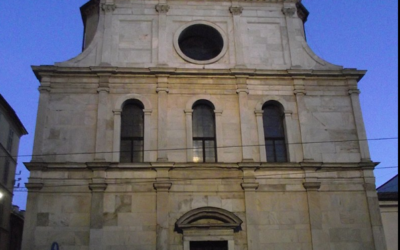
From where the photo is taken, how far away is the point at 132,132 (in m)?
17.2

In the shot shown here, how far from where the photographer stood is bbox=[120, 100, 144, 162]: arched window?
16.8m

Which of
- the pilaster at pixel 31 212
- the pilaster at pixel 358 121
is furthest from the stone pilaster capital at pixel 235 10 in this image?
the pilaster at pixel 31 212

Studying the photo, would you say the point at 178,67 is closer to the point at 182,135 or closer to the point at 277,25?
the point at 182,135

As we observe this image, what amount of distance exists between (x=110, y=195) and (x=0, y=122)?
16836 millimetres

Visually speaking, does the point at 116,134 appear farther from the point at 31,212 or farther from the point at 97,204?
the point at 31,212

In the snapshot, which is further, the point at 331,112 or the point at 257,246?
the point at 331,112

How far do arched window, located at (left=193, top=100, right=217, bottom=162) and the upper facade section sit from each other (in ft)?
5.82

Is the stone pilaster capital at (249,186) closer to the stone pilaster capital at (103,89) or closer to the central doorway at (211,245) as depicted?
the central doorway at (211,245)

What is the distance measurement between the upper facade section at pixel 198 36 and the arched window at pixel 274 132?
175 centimetres

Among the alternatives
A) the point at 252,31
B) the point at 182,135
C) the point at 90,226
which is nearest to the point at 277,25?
the point at 252,31

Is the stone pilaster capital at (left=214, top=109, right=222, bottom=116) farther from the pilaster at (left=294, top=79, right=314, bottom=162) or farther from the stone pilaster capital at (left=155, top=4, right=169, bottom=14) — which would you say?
the stone pilaster capital at (left=155, top=4, right=169, bottom=14)

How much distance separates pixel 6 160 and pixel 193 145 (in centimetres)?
1877

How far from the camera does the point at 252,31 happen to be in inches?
757

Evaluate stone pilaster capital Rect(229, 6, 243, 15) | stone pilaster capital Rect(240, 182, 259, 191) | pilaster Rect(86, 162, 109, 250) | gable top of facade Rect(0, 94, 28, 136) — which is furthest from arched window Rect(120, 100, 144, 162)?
gable top of facade Rect(0, 94, 28, 136)
